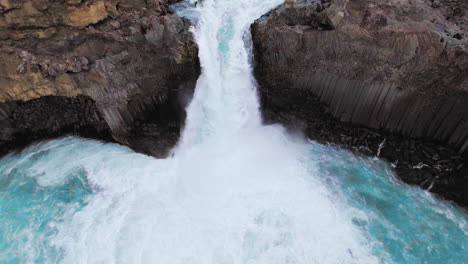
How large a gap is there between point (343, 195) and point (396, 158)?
9.67 feet

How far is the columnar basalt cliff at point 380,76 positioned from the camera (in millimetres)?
10984

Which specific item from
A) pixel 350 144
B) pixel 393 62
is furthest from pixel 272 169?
pixel 393 62

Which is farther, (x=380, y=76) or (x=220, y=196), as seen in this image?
(x=380, y=76)

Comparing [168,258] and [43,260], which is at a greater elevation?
[168,258]

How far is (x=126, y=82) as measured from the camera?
12.6m

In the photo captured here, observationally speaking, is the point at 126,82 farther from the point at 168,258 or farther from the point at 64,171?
the point at 168,258

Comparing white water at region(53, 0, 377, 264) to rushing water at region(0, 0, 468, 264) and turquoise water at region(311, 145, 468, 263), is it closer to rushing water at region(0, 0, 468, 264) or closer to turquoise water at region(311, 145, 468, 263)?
rushing water at region(0, 0, 468, 264)

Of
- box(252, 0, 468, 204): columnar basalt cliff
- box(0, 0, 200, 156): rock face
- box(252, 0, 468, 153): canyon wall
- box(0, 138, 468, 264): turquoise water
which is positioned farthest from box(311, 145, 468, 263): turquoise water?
box(0, 0, 200, 156): rock face

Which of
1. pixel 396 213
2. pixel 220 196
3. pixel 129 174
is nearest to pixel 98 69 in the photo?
pixel 129 174

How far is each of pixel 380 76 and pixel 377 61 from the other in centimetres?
60

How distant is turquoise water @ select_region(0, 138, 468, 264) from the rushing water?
0.04 metres

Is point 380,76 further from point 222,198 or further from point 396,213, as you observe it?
point 222,198

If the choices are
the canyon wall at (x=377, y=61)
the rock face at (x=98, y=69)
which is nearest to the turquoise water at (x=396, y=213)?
the canyon wall at (x=377, y=61)

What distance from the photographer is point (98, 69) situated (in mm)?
12109
